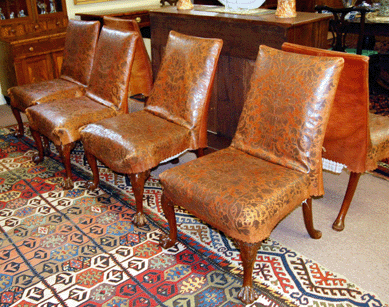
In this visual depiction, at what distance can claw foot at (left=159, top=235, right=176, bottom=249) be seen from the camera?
2107mm

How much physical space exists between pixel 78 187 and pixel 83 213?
380 mm

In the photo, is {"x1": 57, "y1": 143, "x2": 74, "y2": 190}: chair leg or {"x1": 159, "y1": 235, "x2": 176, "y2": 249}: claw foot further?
{"x1": 57, "y1": 143, "x2": 74, "y2": 190}: chair leg

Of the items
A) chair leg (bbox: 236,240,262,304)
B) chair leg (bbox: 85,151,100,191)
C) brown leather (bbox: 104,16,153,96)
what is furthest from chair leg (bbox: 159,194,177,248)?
brown leather (bbox: 104,16,153,96)

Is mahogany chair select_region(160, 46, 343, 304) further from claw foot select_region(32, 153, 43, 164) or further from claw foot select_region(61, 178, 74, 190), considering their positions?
claw foot select_region(32, 153, 43, 164)

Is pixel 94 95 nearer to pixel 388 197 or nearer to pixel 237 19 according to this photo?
pixel 237 19

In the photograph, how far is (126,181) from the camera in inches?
112

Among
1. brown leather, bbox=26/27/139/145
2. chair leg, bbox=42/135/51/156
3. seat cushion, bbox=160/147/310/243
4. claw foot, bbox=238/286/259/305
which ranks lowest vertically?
claw foot, bbox=238/286/259/305

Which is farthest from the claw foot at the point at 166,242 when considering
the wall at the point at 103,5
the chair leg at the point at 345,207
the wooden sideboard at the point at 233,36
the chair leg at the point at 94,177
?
the wall at the point at 103,5

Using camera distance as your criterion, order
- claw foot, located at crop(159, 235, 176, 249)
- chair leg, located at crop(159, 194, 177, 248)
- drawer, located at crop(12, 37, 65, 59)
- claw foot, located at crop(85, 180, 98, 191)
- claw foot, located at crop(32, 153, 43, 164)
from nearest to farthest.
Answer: chair leg, located at crop(159, 194, 177, 248)
claw foot, located at crop(159, 235, 176, 249)
claw foot, located at crop(85, 180, 98, 191)
claw foot, located at crop(32, 153, 43, 164)
drawer, located at crop(12, 37, 65, 59)

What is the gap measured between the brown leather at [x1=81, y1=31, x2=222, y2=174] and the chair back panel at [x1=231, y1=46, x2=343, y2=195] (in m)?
0.39

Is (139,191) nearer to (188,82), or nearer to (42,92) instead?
(188,82)

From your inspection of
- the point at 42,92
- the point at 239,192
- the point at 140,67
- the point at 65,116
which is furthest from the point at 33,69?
the point at 239,192

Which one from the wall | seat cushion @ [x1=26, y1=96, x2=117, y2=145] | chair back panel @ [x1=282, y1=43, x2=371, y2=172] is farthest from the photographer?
the wall

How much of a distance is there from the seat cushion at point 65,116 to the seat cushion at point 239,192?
3.40 ft
